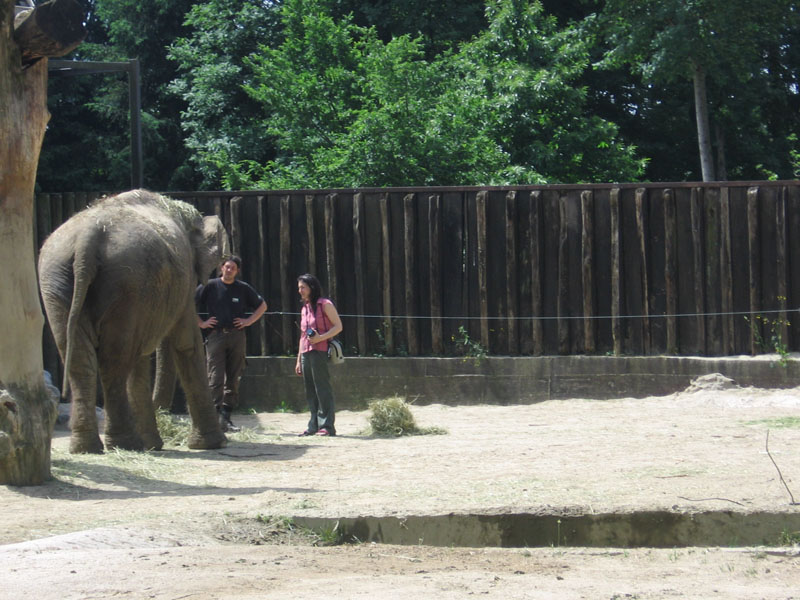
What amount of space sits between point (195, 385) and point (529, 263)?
184 inches

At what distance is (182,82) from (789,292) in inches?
697

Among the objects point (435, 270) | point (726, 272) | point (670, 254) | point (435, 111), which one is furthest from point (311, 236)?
point (435, 111)

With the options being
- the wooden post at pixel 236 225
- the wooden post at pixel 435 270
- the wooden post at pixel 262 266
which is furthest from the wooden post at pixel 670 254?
the wooden post at pixel 236 225

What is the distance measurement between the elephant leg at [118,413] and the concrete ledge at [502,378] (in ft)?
13.1

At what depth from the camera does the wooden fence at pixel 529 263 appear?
1252cm

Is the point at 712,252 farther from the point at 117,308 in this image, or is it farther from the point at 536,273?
the point at 117,308

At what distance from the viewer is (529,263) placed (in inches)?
515

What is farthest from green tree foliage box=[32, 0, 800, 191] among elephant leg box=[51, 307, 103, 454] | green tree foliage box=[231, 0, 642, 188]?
elephant leg box=[51, 307, 103, 454]

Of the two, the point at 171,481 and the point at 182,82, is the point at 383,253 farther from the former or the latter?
the point at 182,82

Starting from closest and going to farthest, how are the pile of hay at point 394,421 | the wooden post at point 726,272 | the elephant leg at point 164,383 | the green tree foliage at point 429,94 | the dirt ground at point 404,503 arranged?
the dirt ground at point 404,503 < the pile of hay at point 394,421 < the elephant leg at point 164,383 < the wooden post at point 726,272 < the green tree foliage at point 429,94

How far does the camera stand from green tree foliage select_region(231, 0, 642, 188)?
17.8m

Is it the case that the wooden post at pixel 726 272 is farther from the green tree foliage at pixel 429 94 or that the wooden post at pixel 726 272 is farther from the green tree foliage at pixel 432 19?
the green tree foliage at pixel 432 19

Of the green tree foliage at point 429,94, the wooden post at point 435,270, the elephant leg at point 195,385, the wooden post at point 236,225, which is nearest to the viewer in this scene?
the elephant leg at point 195,385

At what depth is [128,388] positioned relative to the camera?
32.9 ft
